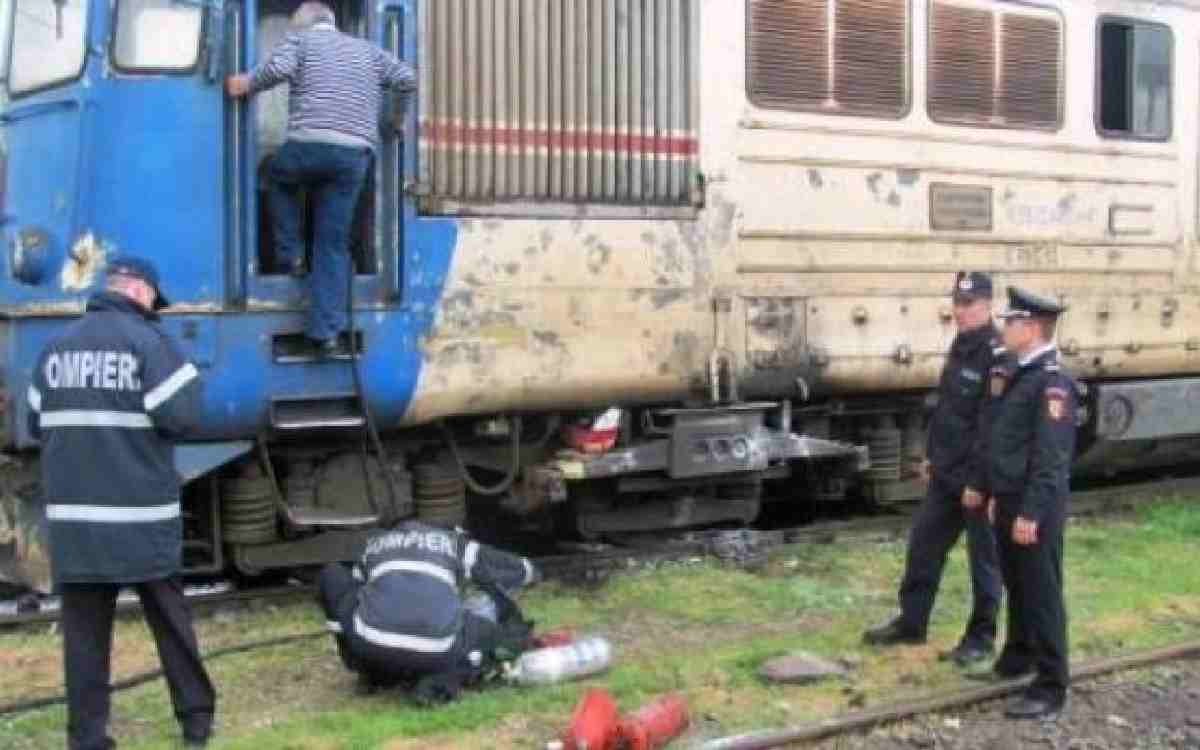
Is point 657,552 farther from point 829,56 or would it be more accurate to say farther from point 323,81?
point 323,81

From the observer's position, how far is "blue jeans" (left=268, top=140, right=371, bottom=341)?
6.75 meters

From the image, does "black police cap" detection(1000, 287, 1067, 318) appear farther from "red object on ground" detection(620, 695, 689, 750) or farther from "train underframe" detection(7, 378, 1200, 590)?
"train underframe" detection(7, 378, 1200, 590)

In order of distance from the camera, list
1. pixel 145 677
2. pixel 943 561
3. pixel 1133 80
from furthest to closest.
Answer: pixel 1133 80 → pixel 943 561 → pixel 145 677

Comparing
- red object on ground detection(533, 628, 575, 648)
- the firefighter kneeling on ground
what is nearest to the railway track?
red object on ground detection(533, 628, 575, 648)

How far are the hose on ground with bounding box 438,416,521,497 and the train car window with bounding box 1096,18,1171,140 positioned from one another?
4415 millimetres

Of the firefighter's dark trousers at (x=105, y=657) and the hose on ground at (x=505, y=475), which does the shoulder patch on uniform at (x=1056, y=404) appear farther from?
the firefighter's dark trousers at (x=105, y=657)

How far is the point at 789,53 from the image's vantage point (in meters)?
8.39

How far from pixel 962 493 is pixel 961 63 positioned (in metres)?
3.52


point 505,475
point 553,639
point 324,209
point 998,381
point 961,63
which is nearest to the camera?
point 998,381

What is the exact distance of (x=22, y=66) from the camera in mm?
7180

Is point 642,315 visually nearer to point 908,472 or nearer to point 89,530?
point 908,472

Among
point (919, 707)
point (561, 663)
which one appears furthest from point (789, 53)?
point (919, 707)

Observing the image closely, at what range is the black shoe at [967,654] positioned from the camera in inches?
252

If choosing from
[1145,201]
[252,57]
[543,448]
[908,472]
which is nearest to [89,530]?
[252,57]
